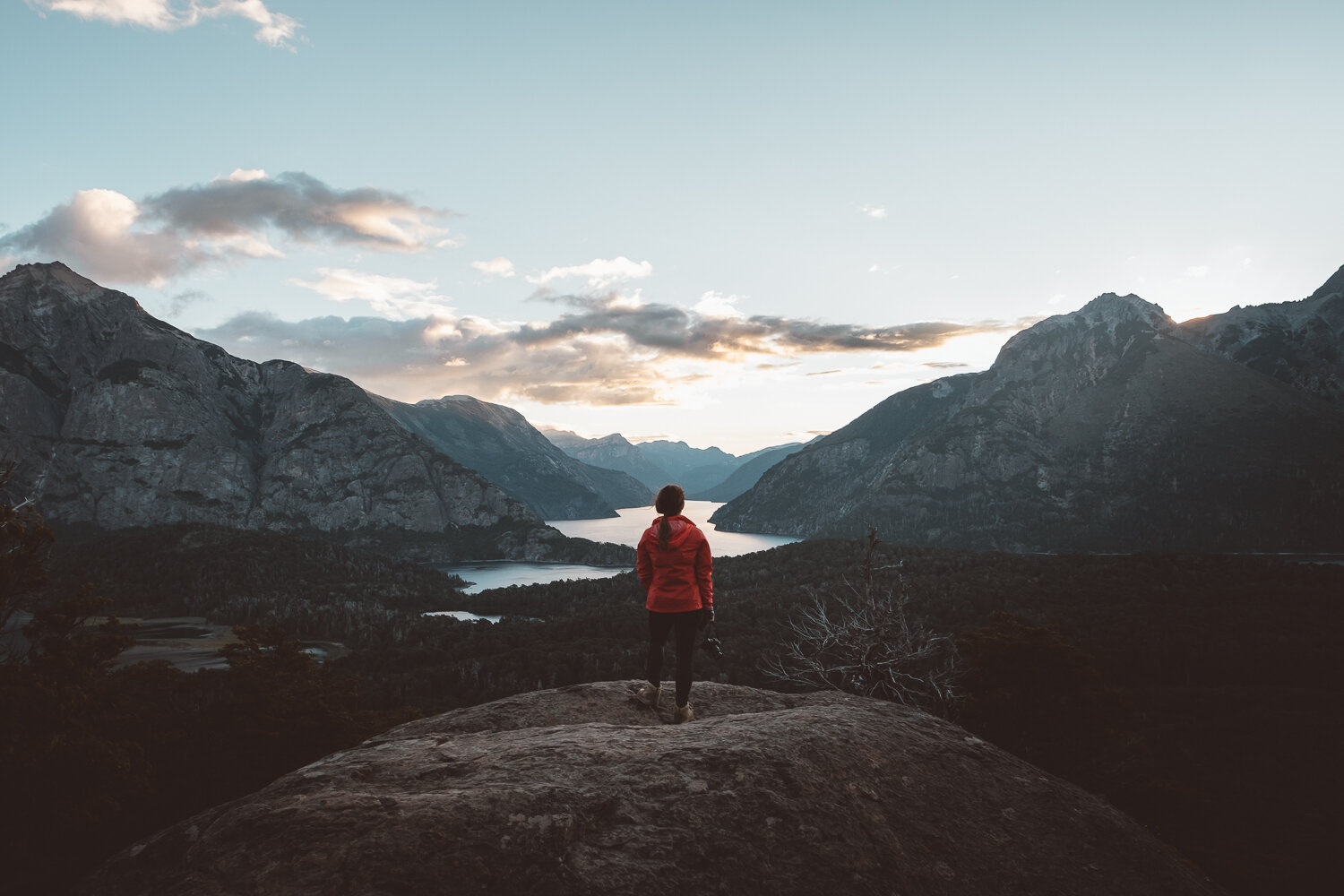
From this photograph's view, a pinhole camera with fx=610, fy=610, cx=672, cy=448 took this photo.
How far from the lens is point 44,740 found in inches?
958

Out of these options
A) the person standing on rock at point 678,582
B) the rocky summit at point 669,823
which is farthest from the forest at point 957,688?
the rocky summit at point 669,823

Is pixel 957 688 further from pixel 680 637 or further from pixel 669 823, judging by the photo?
pixel 669 823

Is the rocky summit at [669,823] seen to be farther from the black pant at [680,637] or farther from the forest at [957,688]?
the forest at [957,688]

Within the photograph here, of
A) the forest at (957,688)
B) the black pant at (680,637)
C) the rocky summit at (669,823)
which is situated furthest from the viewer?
the forest at (957,688)

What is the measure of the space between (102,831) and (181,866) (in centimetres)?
3345

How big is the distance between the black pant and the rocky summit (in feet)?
3.54

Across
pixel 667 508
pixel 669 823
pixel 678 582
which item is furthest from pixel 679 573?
pixel 669 823

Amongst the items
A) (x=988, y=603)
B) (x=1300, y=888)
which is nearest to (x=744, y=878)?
(x=1300, y=888)

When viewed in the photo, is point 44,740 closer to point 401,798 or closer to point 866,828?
point 401,798

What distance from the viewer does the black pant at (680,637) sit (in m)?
10.2

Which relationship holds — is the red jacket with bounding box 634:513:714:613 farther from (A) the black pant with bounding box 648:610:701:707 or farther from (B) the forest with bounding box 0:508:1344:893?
(B) the forest with bounding box 0:508:1344:893

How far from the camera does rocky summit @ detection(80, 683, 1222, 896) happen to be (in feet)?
20.2

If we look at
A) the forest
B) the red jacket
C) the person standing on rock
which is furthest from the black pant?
the forest

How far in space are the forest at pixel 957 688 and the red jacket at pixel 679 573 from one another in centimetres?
996
